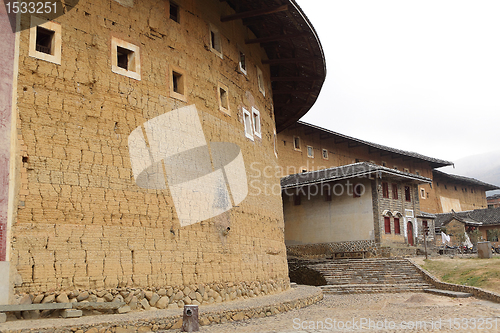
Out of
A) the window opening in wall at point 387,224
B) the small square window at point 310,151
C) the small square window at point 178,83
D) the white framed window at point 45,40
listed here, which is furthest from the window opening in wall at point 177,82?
the small square window at point 310,151

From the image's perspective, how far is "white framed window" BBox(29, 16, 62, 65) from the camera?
913 cm

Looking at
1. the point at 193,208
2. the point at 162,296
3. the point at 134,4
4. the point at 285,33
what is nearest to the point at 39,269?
the point at 162,296

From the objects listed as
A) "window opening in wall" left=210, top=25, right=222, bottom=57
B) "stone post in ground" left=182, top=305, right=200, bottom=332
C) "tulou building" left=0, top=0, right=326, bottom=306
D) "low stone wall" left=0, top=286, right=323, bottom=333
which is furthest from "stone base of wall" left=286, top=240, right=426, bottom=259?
"stone post in ground" left=182, top=305, right=200, bottom=332

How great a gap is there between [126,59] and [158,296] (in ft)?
17.8

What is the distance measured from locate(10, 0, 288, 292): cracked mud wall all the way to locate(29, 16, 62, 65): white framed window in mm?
115

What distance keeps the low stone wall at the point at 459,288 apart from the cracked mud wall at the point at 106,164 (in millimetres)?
6810

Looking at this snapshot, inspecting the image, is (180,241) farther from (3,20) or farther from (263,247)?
(3,20)

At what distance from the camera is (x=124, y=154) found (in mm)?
10008

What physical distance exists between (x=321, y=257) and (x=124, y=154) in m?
17.4

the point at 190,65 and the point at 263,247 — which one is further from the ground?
the point at 190,65

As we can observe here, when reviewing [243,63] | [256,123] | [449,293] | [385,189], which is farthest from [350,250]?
[243,63]

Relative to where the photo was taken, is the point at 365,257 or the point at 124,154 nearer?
the point at 124,154

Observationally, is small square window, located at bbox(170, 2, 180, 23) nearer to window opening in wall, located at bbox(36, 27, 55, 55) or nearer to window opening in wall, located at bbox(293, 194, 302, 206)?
window opening in wall, located at bbox(36, 27, 55, 55)

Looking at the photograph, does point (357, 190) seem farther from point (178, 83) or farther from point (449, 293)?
point (178, 83)
